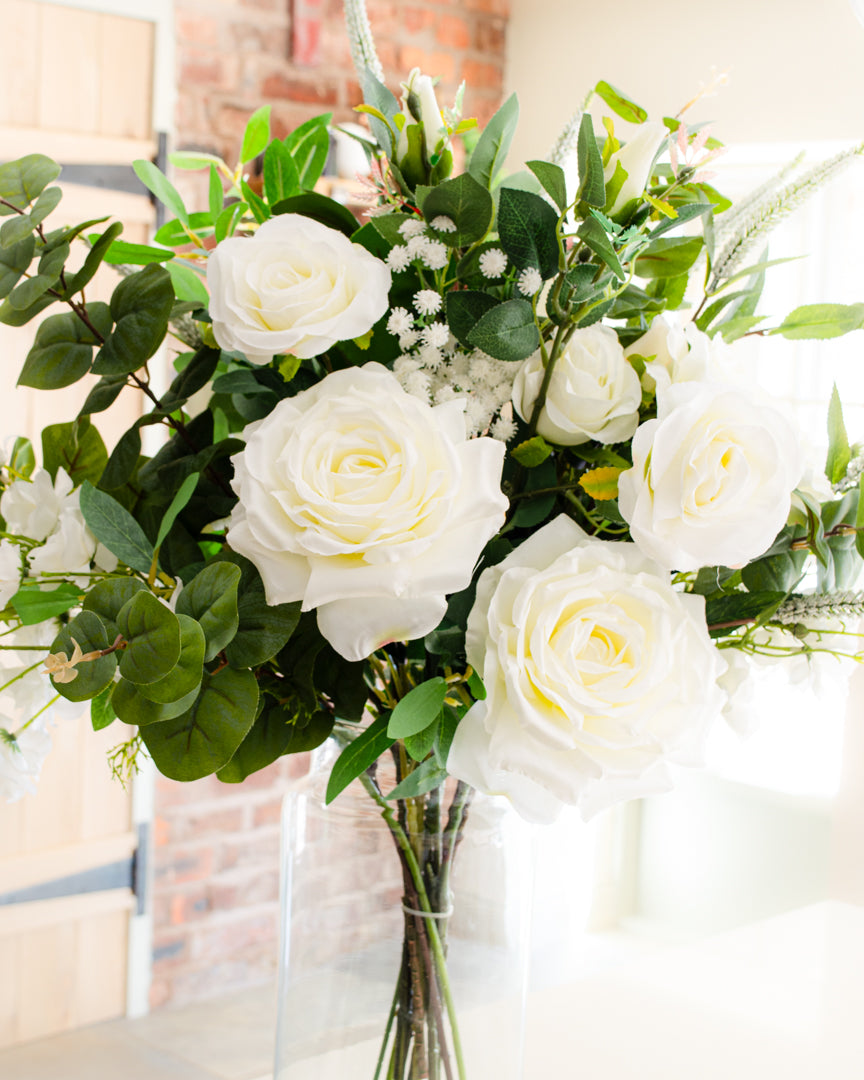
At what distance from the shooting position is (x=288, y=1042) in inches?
29.5

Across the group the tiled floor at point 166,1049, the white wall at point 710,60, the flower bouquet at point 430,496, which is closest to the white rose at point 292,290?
the flower bouquet at point 430,496

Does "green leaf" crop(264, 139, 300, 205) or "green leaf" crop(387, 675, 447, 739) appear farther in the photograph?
"green leaf" crop(264, 139, 300, 205)

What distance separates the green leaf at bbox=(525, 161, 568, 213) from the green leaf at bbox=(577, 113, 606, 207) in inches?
0.7

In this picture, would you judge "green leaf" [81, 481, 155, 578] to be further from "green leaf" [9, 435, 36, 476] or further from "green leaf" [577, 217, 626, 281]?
"green leaf" [577, 217, 626, 281]

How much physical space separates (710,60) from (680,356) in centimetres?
262

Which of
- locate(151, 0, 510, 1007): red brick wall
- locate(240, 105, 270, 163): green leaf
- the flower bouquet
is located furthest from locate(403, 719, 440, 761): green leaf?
locate(151, 0, 510, 1007): red brick wall

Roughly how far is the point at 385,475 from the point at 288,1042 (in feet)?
1.42

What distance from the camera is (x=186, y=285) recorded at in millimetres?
725

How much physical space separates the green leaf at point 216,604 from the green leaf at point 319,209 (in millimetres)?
240

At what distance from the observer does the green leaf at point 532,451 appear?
60 cm

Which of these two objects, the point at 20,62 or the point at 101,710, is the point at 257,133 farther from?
the point at 20,62

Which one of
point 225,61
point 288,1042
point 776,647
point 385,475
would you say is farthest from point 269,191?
point 225,61

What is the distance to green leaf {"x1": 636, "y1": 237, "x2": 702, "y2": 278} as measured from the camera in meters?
0.66

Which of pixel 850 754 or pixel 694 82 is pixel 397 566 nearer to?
pixel 850 754
